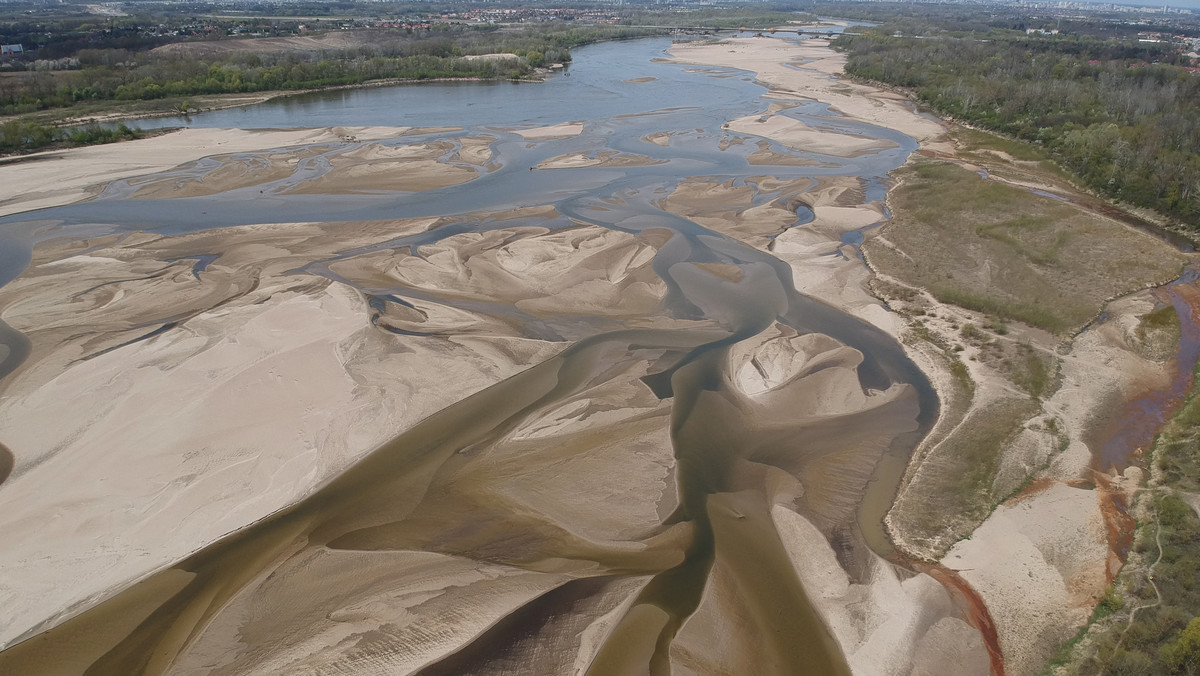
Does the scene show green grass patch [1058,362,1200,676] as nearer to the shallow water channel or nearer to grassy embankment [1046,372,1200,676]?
grassy embankment [1046,372,1200,676]

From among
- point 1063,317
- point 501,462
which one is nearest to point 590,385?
point 501,462

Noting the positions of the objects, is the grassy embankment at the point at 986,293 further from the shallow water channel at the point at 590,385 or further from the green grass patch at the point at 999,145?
the green grass patch at the point at 999,145

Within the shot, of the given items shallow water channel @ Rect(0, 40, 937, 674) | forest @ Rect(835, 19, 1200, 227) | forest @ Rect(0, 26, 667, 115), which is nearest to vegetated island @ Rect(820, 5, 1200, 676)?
forest @ Rect(835, 19, 1200, 227)

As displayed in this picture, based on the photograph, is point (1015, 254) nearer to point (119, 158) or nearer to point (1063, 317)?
point (1063, 317)

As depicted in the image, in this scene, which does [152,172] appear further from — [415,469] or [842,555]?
[842,555]

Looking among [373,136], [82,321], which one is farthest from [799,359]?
[373,136]

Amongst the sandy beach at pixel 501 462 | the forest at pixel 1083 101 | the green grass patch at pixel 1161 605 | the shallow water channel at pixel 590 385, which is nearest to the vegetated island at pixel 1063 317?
the green grass patch at pixel 1161 605
